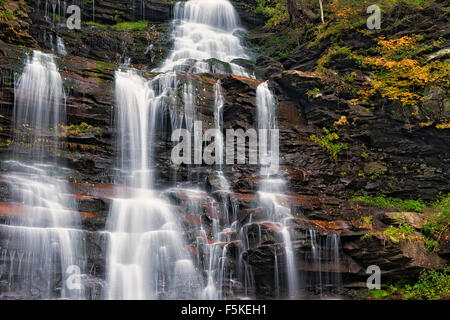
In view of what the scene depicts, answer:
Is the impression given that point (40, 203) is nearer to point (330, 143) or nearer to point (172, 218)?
point (172, 218)

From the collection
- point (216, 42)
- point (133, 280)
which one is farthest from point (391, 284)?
point (216, 42)

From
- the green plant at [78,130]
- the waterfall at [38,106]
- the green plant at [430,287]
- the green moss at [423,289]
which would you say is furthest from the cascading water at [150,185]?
the green plant at [430,287]

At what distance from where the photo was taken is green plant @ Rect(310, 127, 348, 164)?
14.4 meters

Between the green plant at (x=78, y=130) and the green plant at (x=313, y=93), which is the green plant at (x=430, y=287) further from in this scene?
the green plant at (x=78, y=130)

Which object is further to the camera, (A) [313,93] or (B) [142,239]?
(A) [313,93]

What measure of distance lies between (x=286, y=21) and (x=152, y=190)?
15.4 m

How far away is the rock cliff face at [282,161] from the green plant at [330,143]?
8.9 inches

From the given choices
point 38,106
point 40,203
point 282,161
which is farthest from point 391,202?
point 38,106

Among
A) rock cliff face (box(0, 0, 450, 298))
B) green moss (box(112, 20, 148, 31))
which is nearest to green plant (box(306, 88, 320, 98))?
rock cliff face (box(0, 0, 450, 298))

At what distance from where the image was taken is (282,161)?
14039 millimetres

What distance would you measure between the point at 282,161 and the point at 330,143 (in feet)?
7.37

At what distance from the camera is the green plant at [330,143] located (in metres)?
14.4

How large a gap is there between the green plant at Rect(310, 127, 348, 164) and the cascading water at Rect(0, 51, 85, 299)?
950 centimetres

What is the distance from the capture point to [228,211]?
11109mm
